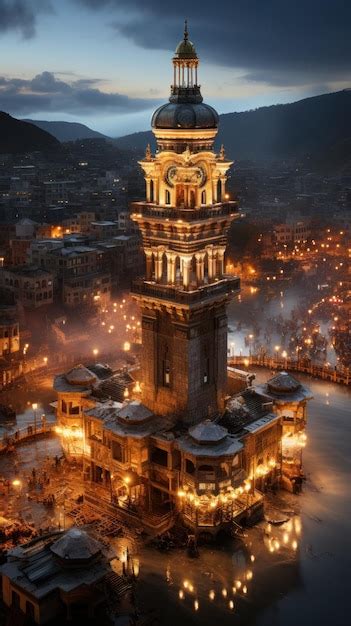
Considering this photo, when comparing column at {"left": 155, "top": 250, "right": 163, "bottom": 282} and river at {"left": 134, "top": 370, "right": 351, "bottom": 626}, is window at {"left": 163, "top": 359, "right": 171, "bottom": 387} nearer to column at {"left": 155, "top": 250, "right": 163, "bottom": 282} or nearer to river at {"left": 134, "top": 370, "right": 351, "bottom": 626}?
column at {"left": 155, "top": 250, "right": 163, "bottom": 282}

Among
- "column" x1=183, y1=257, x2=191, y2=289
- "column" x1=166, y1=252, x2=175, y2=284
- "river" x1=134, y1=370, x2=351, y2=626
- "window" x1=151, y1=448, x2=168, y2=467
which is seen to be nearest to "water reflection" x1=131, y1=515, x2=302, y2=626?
"river" x1=134, y1=370, x2=351, y2=626

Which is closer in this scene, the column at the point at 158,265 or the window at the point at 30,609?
the window at the point at 30,609

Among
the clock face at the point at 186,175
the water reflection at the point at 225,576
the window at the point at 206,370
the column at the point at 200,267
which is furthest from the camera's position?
the window at the point at 206,370

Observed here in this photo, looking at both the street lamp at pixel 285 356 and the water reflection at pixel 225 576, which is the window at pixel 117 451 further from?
the street lamp at pixel 285 356

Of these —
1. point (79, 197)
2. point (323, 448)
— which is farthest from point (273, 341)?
point (79, 197)

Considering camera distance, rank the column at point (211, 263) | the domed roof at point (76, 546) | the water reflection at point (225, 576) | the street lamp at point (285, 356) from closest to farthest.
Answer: the domed roof at point (76, 546) → the water reflection at point (225, 576) → the column at point (211, 263) → the street lamp at point (285, 356)

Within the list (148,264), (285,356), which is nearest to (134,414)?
(148,264)

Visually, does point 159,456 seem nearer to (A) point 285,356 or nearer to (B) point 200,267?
(B) point 200,267

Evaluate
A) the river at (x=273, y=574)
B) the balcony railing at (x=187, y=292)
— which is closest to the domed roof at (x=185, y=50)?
the balcony railing at (x=187, y=292)

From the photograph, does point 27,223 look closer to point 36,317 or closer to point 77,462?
point 36,317
